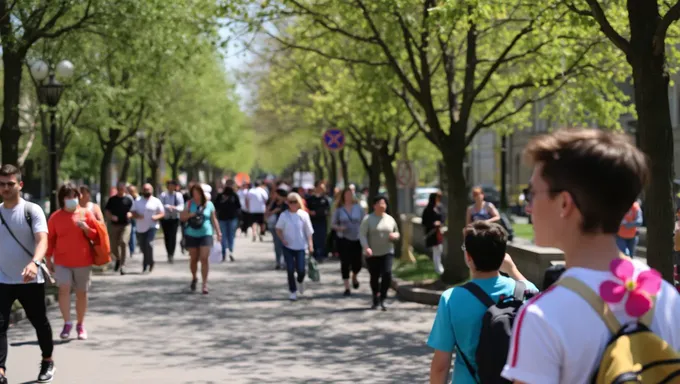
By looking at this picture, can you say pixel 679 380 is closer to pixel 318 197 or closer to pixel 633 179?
pixel 633 179

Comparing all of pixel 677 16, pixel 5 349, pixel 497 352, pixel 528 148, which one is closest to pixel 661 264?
pixel 677 16

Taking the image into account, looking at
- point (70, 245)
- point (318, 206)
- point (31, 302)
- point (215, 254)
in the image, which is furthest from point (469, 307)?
point (318, 206)

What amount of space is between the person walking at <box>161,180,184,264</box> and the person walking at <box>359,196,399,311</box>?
29.7 ft

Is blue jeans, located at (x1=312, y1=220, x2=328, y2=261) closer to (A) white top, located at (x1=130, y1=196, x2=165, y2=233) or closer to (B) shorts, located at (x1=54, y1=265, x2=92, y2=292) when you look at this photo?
(A) white top, located at (x1=130, y1=196, x2=165, y2=233)

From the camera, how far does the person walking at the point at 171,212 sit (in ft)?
78.7

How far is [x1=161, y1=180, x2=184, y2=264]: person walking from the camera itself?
24000 millimetres

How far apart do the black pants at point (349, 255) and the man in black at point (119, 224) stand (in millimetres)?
5876

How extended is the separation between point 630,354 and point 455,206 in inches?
633

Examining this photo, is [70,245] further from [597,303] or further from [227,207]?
[227,207]

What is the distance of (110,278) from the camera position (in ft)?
68.9

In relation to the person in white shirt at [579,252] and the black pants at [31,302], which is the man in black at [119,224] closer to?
the black pants at [31,302]

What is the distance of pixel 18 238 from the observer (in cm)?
916

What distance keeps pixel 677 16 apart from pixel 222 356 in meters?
5.40

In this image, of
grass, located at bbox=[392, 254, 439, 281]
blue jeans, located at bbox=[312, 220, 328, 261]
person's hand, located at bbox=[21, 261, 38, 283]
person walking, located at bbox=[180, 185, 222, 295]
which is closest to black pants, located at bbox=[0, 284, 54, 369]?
person's hand, located at bbox=[21, 261, 38, 283]
